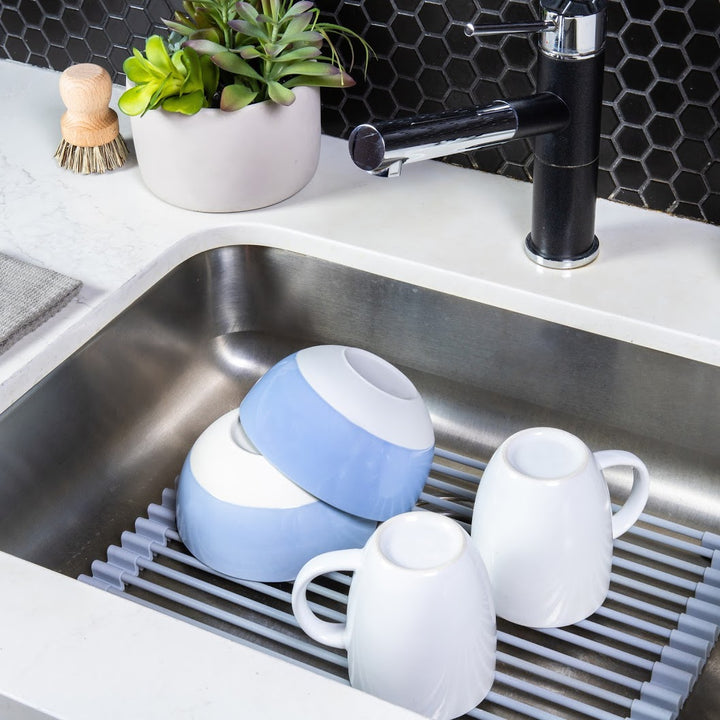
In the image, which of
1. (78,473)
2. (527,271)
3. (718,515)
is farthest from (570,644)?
(78,473)

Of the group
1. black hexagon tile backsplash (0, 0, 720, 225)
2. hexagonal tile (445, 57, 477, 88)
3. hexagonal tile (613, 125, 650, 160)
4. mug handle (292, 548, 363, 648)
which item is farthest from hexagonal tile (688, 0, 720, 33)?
mug handle (292, 548, 363, 648)

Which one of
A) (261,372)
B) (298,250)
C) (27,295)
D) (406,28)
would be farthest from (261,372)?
(406,28)

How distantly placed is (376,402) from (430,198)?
0.32 meters

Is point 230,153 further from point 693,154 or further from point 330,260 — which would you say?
point 693,154

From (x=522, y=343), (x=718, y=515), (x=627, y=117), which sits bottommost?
(x=718, y=515)

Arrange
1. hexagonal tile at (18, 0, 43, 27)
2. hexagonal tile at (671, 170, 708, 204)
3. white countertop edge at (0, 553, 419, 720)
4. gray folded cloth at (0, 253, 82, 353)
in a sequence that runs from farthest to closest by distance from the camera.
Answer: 1. hexagonal tile at (18, 0, 43, 27)
2. hexagonal tile at (671, 170, 708, 204)
3. gray folded cloth at (0, 253, 82, 353)
4. white countertop edge at (0, 553, 419, 720)

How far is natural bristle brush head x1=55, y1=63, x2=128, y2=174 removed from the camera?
1.03m

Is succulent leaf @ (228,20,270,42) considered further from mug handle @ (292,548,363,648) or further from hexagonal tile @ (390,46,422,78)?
mug handle @ (292,548,363,648)

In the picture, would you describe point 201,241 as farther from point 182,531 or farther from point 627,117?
point 627,117

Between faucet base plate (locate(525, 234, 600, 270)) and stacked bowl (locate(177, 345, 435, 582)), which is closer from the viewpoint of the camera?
stacked bowl (locate(177, 345, 435, 582))

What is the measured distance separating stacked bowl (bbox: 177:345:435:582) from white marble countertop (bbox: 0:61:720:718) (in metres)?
0.15

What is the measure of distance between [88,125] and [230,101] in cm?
20

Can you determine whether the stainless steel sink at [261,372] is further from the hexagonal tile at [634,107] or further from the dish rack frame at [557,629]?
the hexagonal tile at [634,107]

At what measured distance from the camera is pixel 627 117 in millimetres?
974
